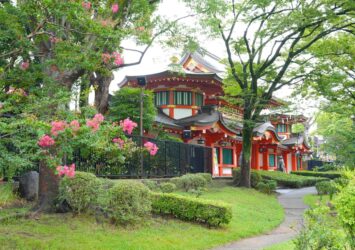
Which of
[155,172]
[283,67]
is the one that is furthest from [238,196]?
[283,67]

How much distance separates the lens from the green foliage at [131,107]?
1775 cm

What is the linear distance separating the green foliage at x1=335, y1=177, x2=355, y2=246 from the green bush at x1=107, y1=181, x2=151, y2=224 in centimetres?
528

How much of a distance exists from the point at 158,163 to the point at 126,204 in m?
7.22

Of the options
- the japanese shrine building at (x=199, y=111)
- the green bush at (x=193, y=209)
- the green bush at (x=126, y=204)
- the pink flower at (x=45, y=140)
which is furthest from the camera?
the japanese shrine building at (x=199, y=111)

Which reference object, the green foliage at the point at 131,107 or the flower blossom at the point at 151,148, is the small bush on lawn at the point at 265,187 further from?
the flower blossom at the point at 151,148

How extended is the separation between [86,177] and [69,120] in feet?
11.9

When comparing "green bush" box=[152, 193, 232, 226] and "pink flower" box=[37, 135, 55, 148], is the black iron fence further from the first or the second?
"pink flower" box=[37, 135, 55, 148]

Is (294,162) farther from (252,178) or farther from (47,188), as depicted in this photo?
(47,188)

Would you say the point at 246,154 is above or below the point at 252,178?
above

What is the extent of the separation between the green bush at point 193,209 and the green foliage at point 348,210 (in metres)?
5.19

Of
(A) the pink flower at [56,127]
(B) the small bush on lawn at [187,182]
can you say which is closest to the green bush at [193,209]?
(B) the small bush on lawn at [187,182]

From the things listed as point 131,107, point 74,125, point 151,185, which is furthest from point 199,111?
point 74,125

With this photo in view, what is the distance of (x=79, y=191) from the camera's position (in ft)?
30.5

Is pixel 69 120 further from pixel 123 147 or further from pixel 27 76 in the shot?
pixel 27 76
